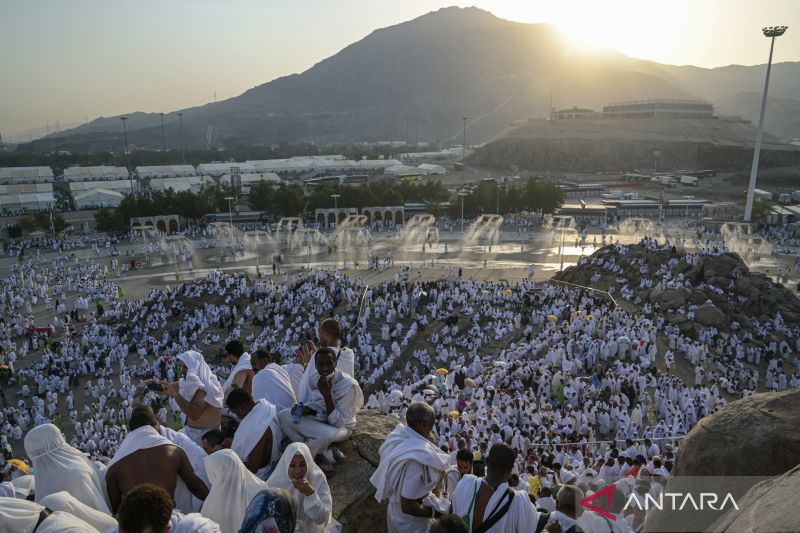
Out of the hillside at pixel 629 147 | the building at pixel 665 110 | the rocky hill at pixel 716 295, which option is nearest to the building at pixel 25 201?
the rocky hill at pixel 716 295

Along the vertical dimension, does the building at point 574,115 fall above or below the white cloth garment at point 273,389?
above

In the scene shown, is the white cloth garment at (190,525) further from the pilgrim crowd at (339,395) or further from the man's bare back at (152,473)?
the man's bare back at (152,473)

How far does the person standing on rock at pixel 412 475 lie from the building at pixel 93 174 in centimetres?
8071

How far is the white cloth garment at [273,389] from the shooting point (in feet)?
15.7

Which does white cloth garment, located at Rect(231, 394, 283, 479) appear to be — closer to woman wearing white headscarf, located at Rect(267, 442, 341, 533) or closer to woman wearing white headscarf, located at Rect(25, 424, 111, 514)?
woman wearing white headscarf, located at Rect(267, 442, 341, 533)

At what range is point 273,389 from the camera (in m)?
4.82

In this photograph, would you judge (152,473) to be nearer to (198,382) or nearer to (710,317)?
(198,382)

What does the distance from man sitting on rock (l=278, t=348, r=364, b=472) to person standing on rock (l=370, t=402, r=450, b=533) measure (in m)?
0.75

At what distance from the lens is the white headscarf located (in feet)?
14.8

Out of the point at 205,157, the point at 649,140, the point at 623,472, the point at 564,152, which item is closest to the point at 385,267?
the point at 623,472

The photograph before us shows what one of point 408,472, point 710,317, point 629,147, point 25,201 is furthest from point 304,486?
point 629,147

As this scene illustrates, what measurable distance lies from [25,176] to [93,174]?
7.78 meters

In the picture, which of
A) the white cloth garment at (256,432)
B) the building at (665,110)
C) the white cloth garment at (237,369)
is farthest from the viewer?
the building at (665,110)

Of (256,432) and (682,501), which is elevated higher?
(256,432)
